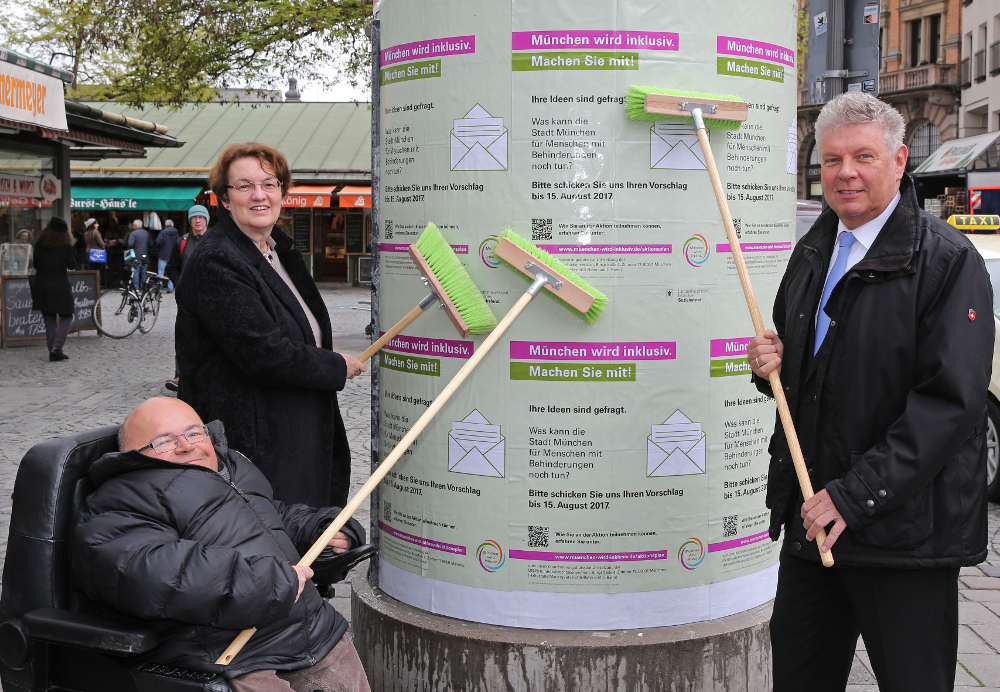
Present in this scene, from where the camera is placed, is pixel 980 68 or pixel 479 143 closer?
pixel 479 143

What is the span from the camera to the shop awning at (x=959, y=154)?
92.1 feet

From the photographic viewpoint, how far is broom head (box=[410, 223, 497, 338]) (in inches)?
127

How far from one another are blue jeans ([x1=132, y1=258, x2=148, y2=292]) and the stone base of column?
1448cm

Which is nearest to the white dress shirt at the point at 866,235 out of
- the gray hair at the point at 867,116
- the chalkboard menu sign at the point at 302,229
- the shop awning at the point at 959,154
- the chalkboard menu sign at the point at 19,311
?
the gray hair at the point at 867,116

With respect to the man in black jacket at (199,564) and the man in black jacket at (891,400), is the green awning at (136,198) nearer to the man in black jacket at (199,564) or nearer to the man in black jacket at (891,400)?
the man in black jacket at (199,564)

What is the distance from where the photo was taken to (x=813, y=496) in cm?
241

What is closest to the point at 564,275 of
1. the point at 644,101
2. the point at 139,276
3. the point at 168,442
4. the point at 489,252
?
the point at 489,252

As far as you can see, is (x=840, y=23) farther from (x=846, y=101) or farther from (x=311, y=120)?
(x=311, y=120)

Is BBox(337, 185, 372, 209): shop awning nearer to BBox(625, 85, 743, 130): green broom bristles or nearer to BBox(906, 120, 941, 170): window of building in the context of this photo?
BBox(906, 120, 941, 170): window of building

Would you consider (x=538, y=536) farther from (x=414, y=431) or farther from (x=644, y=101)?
(x=644, y=101)

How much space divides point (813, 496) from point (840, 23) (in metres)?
3.86

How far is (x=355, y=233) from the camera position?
3005 centimetres

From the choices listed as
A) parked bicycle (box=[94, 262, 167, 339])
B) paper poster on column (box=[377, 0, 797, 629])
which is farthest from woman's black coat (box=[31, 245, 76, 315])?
paper poster on column (box=[377, 0, 797, 629])

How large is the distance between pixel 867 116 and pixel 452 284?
1.36 metres
